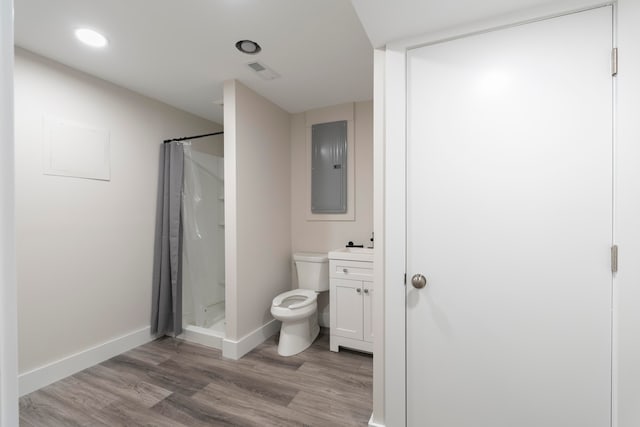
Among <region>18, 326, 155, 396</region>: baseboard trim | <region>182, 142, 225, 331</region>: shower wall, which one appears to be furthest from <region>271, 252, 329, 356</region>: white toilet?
<region>18, 326, 155, 396</region>: baseboard trim

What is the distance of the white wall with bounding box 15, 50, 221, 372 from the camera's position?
1.89m

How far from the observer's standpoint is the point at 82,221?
7.17ft

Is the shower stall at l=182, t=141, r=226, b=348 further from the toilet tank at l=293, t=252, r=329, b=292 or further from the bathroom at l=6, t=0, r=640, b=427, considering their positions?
the toilet tank at l=293, t=252, r=329, b=292

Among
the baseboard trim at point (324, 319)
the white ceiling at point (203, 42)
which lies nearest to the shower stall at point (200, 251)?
the white ceiling at point (203, 42)

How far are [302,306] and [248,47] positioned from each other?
6.71ft

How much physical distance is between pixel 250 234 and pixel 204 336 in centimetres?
105

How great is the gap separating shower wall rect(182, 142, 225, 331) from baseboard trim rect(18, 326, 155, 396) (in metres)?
0.43

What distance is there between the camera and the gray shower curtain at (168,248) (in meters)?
2.66

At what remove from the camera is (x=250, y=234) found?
2.53 meters

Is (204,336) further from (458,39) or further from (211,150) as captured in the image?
(458,39)

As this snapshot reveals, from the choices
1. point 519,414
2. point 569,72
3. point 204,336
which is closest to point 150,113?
Result: point 204,336

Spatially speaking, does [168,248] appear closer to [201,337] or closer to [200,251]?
[200,251]

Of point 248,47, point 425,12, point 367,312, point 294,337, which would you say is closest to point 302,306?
→ point 294,337

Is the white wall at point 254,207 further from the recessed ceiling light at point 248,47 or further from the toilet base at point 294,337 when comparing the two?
the recessed ceiling light at point 248,47
